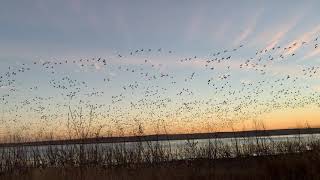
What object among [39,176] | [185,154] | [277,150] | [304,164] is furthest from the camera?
[185,154]

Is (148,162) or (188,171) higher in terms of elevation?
(148,162)

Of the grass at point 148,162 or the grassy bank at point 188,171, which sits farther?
the grass at point 148,162

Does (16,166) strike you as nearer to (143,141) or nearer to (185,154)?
(143,141)

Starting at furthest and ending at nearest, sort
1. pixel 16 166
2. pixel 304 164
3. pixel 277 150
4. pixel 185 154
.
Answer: pixel 185 154 → pixel 277 150 → pixel 16 166 → pixel 304 164

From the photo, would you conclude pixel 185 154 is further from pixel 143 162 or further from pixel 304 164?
pixel 304 164

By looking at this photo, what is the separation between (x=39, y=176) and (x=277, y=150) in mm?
9419

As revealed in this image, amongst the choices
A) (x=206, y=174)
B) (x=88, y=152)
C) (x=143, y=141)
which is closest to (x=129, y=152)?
(x=143, y=141)

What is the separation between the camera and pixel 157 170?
16.3 metres

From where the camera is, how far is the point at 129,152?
1845 cm

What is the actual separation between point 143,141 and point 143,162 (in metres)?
0.73

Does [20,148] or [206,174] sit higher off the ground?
[20,148]

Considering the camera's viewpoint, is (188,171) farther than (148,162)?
No

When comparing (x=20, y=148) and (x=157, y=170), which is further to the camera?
(x=20, y=148)

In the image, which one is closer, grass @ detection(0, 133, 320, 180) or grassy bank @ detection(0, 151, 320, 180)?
grassy bank @ detection(0, 151, 320, 180)
